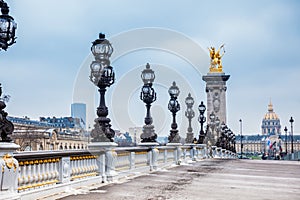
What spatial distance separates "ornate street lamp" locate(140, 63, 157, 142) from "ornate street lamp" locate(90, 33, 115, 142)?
18.3 ft

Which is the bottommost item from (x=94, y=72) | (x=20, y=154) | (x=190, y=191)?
(x=190, y=191)

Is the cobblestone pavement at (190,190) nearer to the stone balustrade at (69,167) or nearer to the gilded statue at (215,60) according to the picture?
the stone balustrade at (69,167)

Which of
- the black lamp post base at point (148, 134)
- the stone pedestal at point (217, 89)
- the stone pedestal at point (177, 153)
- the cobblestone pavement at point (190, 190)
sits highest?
the stone pedestal at point (217, 89)

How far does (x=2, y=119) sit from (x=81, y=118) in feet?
31.1

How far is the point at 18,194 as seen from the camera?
34.2 ft

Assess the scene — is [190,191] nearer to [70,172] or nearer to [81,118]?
[70,172]

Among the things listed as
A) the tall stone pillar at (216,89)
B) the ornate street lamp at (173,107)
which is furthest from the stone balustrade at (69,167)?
the tall stone pillar at (216,89)

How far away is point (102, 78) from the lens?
17375mm

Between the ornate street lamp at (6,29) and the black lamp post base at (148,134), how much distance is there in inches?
509

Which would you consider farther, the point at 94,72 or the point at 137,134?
the point at 137,134

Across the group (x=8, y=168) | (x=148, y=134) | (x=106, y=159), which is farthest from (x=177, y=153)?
(x=8, y=168)

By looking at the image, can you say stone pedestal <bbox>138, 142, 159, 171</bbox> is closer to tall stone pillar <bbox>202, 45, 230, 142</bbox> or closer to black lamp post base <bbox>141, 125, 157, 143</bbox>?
black lamp post base <bbox>141, 125, 157, 143</bbox>

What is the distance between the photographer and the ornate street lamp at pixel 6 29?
10.5 m

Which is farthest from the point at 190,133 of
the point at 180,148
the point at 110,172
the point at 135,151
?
the point at 110,172
